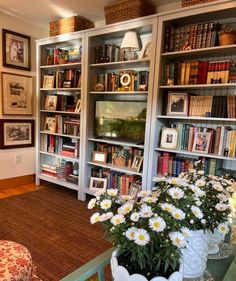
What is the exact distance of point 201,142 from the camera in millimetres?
2340

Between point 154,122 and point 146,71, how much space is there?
0.62m

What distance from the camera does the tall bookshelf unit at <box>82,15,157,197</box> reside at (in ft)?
8.58

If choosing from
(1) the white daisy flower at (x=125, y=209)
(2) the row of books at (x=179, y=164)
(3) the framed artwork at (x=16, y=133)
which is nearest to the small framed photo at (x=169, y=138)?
(2) the row of books at (x=179, y=164)

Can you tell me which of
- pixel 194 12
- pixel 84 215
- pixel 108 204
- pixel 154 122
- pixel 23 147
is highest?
pixel 194 12

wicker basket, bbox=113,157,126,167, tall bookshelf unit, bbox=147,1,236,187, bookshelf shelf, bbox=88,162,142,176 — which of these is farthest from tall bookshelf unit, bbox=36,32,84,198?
tall bookshelf unit, bbox=147,1,236,187

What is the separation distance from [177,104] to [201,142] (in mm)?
461

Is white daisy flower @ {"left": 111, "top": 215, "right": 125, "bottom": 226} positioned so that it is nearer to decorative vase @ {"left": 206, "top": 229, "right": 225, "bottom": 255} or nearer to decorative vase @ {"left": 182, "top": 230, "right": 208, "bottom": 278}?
decorative vase @ {"left": 182, "top": 230, "right": 208, "bottom": 278}

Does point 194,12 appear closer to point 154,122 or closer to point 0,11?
point 154,122

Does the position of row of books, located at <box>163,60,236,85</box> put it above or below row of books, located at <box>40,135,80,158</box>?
above

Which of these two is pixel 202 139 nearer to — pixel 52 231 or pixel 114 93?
pixel 114 93

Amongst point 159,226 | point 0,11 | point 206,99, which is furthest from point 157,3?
point 159,226

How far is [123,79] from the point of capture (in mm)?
2793

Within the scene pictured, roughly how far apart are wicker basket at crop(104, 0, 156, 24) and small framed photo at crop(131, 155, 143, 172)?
157 centimetres

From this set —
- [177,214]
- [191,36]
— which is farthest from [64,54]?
[177,214]
